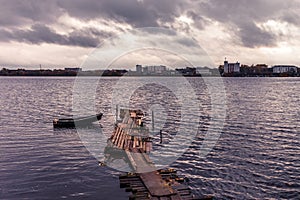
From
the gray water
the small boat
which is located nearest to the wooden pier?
the gray water

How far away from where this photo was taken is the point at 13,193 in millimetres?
23766

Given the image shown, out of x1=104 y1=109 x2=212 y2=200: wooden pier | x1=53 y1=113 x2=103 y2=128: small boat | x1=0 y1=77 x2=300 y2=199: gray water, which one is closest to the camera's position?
x1=104 y1=109 x2=212 y2=200: wooden pier

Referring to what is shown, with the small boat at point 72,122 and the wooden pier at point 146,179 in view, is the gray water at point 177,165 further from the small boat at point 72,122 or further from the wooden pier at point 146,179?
the small boat at point 72,122

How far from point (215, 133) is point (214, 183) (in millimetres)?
19875

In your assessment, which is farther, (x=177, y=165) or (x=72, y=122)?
(x=72, y=122)

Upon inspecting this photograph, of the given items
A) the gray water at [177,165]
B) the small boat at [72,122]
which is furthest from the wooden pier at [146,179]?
the small boat at [72,122]

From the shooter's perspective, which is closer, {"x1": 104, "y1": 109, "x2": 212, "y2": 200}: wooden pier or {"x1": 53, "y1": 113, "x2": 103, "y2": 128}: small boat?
{"x1": 104, "y1": 109, "x2": 212, "y2": 200}: wooden pier

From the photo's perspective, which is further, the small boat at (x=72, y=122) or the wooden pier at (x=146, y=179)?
the small boat at (x=72, y=122)

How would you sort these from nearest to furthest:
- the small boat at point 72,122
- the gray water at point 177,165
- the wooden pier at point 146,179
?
the wooden pier at point 146,179 → the gray water at point 177,165 → the small boat at point 72,122

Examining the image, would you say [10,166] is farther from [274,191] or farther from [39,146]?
[274,191]

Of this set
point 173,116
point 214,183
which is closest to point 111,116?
point 173,116

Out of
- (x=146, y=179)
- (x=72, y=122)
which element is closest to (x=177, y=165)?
(x=146, y=179)

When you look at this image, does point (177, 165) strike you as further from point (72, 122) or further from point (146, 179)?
point (72, 122)

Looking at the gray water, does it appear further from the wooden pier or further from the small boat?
the small boat
